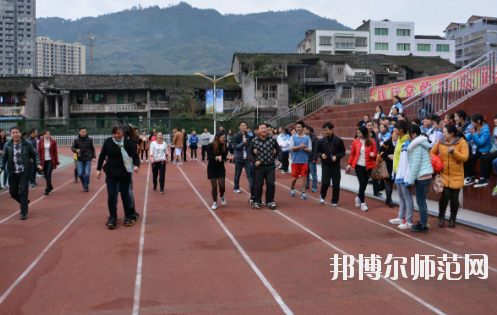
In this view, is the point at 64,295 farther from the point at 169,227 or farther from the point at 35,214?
the point at 35,214

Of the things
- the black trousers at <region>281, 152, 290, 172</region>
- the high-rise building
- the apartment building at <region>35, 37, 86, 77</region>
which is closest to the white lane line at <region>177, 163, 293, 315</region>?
the black trousers at <region>281, 152, 290, 172</region>

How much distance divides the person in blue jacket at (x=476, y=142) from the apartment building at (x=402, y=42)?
72.5m

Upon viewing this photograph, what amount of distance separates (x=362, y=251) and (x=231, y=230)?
2365mm

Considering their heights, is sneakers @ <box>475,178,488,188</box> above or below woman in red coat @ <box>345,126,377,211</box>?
below

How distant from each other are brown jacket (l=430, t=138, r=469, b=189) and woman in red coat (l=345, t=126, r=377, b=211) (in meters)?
1.93

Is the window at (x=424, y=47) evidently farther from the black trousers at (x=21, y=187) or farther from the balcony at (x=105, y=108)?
the black trousers at (x=21, y=187)

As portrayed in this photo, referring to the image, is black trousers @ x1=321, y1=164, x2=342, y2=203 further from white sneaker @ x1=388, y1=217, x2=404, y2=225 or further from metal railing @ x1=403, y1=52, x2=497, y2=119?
metal railing @ x1=403, y1=52, x2=497, y2=119

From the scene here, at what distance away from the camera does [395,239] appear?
21.8ft

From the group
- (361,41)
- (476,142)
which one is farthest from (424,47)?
(476,142)

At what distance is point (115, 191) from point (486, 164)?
23.4 feet

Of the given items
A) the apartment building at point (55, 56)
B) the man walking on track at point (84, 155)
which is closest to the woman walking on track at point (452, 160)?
the man walking on track at point (84, 155)

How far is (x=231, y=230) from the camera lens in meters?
7.31

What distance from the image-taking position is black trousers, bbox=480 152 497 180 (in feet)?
25.9

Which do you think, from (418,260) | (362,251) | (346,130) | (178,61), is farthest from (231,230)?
(178,61)
